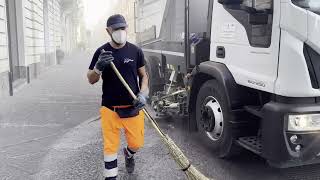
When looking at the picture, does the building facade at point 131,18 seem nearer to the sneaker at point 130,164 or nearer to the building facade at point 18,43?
the sneaker at point 130,164

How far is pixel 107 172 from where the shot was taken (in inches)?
163

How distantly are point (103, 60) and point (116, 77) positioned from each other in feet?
1.19

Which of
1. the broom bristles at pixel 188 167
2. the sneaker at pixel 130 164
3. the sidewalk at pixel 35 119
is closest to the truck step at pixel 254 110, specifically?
the broom bristles at pixel 188 167

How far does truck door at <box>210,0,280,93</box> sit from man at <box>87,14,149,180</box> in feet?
3.69

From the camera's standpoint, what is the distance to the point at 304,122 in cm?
388

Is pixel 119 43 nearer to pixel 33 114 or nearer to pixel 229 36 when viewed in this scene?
pixel 229 36

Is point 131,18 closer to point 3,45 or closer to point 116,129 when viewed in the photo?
point 3,45

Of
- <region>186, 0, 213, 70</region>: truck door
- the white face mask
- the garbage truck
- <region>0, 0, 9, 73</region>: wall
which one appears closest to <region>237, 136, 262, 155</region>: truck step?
the garbage truck

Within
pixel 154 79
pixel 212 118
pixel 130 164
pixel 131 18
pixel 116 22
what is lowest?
pixel 130 164

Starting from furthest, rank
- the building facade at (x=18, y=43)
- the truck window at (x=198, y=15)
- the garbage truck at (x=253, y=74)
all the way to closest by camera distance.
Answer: the building facade at (x=18, y=43) < the truck window at (x=198, y=15) < the garbage truck at (x=253, y=74)

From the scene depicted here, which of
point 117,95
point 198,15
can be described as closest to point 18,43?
point 198,15

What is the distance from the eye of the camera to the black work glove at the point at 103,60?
3959mm

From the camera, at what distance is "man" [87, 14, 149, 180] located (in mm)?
4152

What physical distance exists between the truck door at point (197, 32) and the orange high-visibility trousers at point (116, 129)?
173cm
